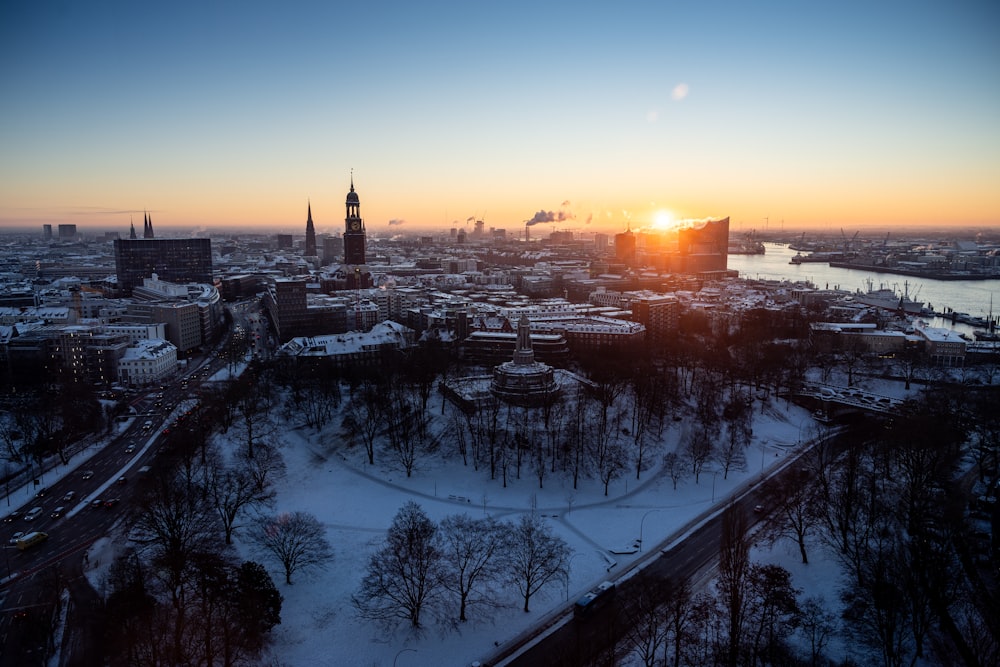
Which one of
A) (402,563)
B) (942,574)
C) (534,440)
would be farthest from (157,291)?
(942,574)

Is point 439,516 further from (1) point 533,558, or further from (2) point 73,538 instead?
(2) point 73,538

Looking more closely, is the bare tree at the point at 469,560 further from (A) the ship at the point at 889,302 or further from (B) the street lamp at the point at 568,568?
(A) the ship at the point at 889,302

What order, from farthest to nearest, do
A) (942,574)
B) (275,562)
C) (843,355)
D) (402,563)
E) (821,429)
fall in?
(843,355)
(821,429)
(275,562)
(402,563)
(942,574)

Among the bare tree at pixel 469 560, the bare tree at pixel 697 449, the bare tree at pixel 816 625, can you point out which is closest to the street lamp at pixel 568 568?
the bare tree at pixel 469 560

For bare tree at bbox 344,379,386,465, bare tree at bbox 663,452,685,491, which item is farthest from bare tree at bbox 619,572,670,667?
bare tree at bbox 344,379,386,465

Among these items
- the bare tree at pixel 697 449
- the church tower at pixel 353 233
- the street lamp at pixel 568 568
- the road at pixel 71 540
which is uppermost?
the church tower at pixel 353 233

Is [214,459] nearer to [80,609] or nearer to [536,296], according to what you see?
[80,609]
